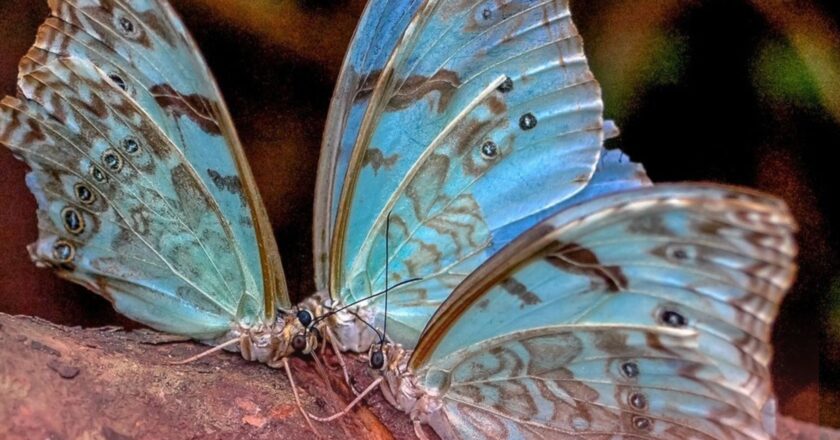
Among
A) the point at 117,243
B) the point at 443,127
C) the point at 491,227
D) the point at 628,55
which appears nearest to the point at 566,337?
the point at 491,227

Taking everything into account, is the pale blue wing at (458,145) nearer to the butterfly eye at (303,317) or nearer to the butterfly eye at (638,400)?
the butterfly eye at (303,317)

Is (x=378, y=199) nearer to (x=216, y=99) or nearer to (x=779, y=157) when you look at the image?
(x=216, y=99)

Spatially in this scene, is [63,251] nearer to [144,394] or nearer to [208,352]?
[208,352]

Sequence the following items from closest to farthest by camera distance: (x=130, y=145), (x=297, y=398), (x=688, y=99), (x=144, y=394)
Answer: (x=144, y=394)
(x=297, y=398)
(x=130, y=145)
(x=688, y=99)

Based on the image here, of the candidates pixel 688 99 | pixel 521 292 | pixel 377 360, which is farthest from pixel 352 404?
pixel 688 99

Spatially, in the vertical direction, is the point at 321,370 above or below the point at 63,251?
below

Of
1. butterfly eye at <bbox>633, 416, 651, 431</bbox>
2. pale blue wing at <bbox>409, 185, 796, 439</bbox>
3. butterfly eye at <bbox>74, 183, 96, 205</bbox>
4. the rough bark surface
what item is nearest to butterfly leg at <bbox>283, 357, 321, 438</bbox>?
the rough bark surface

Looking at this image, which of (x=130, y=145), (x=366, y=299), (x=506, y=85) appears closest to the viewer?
(x=130, y=145)
